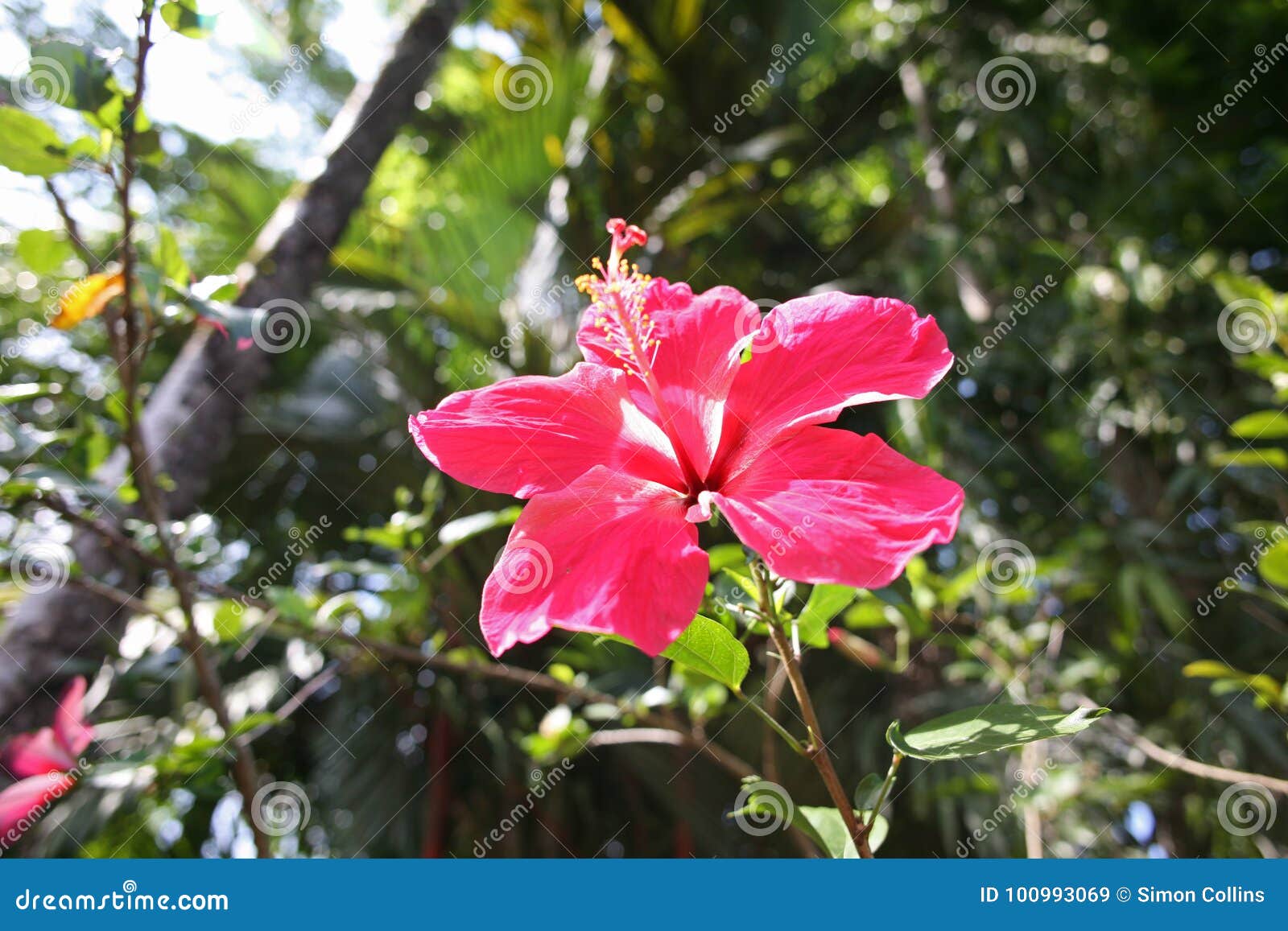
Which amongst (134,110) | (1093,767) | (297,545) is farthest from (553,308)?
(1093,767)

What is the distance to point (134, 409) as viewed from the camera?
74cm

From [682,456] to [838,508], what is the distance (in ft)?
0.41

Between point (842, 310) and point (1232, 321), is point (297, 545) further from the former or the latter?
point (1232, 321)

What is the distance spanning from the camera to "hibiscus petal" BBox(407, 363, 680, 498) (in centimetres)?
53

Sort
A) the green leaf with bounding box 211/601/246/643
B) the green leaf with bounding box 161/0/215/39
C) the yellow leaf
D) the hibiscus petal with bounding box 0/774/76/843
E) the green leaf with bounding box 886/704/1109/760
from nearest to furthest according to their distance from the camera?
the green leaf with bounding box 886/704/1109/760, the green leaf with bounding box 161/0/215/39, the yellow leaf, the hibiscus petal with bounding box 0/774/76/843, the green leaf with bounding box 211/601/246/643

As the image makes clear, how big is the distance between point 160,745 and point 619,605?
1186 mm

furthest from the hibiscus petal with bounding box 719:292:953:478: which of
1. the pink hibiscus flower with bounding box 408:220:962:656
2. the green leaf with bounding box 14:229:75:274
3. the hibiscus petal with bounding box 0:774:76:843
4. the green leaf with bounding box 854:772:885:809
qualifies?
the hibiscus petal with bounding box 0:774:76:843

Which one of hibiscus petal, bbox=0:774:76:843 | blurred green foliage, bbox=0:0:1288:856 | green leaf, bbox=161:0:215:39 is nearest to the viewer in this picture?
green leaf, bbox=161:0:215:39

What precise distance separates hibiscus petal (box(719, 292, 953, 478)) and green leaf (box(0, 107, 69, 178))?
66cm

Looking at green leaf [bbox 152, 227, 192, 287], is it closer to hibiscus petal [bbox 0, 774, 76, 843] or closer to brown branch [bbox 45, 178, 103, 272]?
brown branch [bbox 45, 178, 103, 272]

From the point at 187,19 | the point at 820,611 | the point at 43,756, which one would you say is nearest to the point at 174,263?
the point at 187,19

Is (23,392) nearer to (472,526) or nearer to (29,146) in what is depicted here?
(29,146)

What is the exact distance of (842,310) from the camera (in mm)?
562

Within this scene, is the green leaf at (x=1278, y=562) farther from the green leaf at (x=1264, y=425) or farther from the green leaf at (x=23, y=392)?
the green leaf at (x=23, y=392)
